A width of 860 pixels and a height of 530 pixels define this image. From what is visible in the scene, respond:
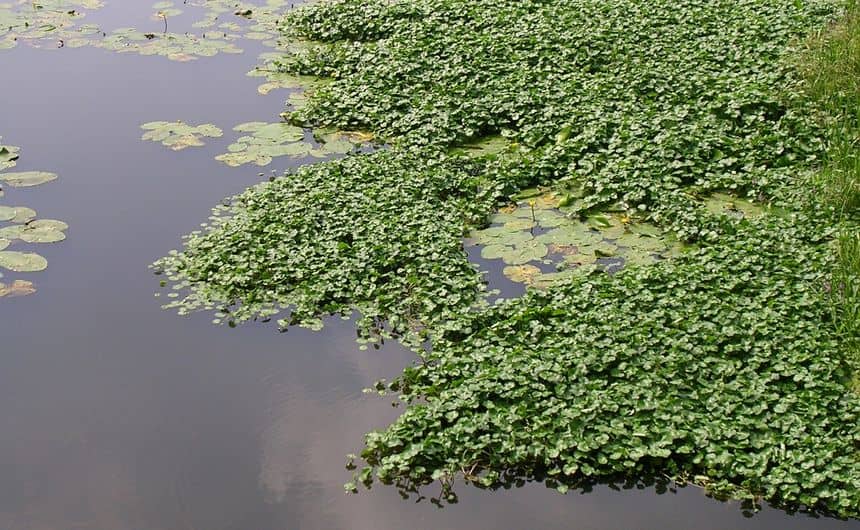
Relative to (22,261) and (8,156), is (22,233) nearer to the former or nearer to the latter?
(22,261)

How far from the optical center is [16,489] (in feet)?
13.5

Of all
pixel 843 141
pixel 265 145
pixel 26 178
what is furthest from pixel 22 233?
pixel 843 141

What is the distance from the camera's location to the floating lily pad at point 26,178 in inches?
248

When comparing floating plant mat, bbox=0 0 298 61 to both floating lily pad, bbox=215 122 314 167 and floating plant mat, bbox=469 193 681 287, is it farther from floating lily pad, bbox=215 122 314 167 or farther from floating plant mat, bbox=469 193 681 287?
floating plant mat, bbox=469 193 681 287

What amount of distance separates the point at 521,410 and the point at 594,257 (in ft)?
4.97

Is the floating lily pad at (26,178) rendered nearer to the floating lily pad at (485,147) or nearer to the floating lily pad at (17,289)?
the floating lily pad at (17,289)

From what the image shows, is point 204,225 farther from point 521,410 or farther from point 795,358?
point 795,358

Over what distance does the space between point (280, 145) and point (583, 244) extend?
230cm

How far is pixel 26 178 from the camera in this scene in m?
6.35

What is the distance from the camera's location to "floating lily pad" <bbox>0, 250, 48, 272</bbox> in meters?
5.48

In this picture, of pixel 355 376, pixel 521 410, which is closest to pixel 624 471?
pixel 521 410

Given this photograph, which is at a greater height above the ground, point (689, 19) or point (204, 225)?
point (689, 19)

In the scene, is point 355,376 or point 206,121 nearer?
point 355,376

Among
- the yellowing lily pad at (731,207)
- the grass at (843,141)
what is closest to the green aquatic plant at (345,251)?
the yellowing lily pad at (731,207)
